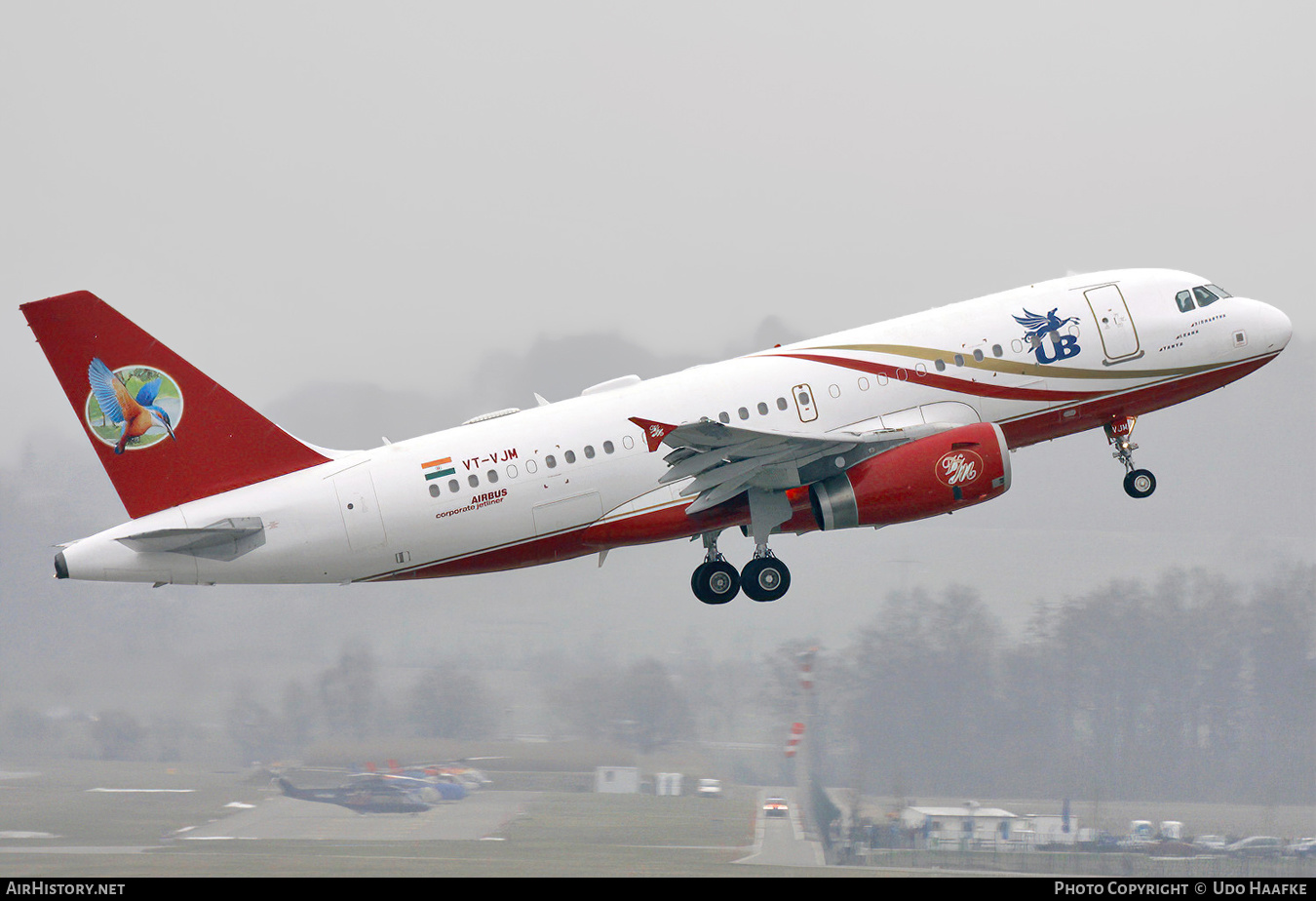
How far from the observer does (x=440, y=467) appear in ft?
97.3

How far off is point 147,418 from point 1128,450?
25.1 metres

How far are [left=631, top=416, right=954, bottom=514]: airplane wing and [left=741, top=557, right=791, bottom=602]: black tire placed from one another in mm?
2121

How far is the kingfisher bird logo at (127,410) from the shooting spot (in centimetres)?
2986

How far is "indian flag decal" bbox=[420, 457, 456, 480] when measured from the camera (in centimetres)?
2961

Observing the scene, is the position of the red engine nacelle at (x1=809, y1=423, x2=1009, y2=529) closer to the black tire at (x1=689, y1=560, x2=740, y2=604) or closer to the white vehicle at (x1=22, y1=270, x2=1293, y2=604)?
the white vehicle at (x1=22, y1=270, x2=1293, y2=604)

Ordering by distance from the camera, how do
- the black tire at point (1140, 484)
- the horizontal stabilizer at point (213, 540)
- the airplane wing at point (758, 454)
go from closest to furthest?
the airplane wing at point (758, 454) < the horizontal stabilizer at point (213, 540) < the black tire at point (1140, 484)

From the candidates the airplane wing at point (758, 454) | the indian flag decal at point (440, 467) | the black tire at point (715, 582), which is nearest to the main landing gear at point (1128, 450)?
the airplane wing at point (758, 454)

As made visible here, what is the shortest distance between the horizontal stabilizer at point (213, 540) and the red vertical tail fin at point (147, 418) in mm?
1057

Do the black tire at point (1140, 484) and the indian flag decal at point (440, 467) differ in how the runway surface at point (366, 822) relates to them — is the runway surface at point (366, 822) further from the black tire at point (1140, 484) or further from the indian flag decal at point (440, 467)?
the black tire at point (1140, 484)

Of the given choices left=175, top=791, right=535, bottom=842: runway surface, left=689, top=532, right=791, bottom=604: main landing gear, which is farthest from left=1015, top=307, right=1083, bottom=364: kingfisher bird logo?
left=175, top=791, right=535, bottom=842: runway surface

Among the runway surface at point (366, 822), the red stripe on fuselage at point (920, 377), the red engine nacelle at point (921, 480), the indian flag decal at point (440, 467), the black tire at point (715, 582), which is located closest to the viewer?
the red engine nacelle at point (921, 480)

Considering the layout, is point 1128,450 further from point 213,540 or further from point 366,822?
point 366,822
